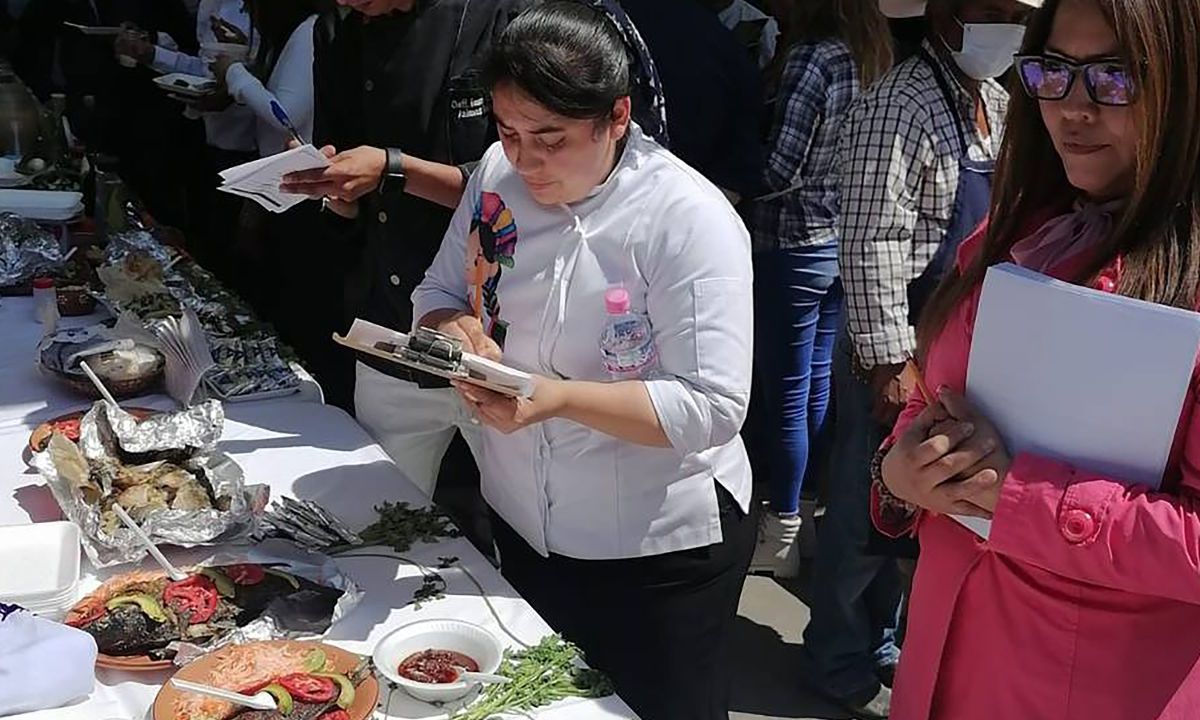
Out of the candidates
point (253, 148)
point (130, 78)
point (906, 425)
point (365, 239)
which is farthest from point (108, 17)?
point (906, 425)

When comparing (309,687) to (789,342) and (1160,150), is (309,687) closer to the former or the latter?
(1160,150)

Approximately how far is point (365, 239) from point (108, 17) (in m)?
2.96

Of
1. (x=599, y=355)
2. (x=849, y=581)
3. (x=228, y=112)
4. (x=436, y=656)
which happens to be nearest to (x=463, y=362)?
(x=599, y=355)

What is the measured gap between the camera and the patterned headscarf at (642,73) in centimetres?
157

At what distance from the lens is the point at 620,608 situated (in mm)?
1690

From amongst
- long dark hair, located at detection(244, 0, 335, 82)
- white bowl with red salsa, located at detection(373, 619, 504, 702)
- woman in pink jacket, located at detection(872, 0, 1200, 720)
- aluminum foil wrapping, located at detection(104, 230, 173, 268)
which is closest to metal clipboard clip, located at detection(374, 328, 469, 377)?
white bowl with red salsa, located at detection(373, 619, 504, 702)

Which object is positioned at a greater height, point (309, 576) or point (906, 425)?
point (906, 425)

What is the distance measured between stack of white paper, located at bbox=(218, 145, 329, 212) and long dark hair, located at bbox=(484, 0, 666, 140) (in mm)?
505

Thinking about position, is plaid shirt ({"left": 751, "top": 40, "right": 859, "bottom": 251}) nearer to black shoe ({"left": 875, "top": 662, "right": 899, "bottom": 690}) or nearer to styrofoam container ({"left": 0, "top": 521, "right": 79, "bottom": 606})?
black shoe ({"left": 875, "top": 662, "right": 899, "bottom": 690})

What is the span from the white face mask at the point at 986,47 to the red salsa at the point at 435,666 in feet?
4.92

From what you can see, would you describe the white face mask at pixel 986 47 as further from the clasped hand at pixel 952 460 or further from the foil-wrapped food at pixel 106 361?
the foil-wrapped food at pixel 106 361

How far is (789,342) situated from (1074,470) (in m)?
1.96

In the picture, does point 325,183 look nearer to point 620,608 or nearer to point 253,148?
point 620,608

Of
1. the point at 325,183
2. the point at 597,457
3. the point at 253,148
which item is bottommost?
the point at 253,148
